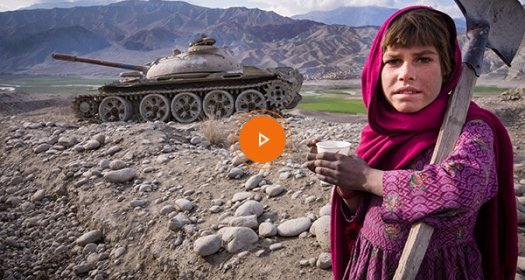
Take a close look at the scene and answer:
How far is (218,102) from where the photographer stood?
1054cm

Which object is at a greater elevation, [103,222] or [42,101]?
[103,222]

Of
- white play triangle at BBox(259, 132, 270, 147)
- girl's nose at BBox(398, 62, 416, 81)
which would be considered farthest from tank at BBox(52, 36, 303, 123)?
girl's nose at BBox(398, 62, 416, 81)

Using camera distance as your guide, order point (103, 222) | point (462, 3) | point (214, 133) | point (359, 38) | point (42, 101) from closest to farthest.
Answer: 1. point (462, 3)
2. point (103, 222)
3. point (214, 133)
4. point (42, 101)
5. point (359, 38)

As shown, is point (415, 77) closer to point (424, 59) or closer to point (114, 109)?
point (424, 59)

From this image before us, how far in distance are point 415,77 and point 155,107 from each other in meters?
10.1

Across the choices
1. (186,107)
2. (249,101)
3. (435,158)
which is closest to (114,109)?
(186,107)

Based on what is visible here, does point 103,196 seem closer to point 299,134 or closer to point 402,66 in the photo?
point 402,66

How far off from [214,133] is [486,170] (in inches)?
214

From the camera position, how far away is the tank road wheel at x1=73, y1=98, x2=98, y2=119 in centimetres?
1115

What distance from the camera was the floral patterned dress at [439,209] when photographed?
1.22 meters

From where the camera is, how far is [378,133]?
149 cm

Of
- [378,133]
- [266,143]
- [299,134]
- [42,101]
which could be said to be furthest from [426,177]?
[42,101]

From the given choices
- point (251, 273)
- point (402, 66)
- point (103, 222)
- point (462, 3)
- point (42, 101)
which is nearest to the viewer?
point (402, 66)

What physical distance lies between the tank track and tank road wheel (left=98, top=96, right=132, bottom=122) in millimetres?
104
